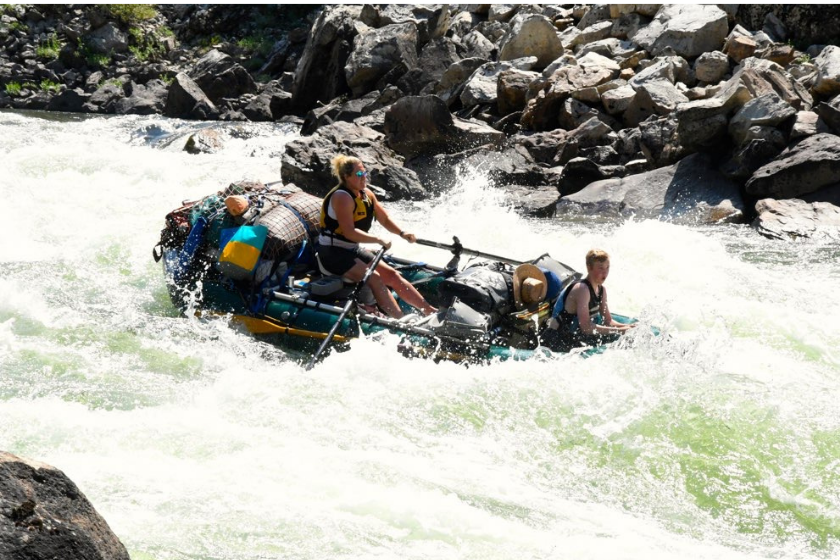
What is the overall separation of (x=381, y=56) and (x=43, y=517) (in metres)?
17.3

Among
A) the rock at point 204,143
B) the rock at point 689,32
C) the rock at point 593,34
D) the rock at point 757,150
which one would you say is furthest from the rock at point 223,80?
the rock at point 757,150

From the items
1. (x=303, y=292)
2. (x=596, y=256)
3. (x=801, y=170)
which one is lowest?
(x=303, y=292)

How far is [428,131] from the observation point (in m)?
14.9

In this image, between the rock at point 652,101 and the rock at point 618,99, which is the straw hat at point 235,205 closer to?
the rock at point 652,101

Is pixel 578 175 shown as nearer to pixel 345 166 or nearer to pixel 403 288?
pixel 403 288

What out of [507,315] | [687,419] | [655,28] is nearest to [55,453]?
[507,315]

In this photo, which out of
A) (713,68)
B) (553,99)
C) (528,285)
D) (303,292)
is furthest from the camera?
(553,99)

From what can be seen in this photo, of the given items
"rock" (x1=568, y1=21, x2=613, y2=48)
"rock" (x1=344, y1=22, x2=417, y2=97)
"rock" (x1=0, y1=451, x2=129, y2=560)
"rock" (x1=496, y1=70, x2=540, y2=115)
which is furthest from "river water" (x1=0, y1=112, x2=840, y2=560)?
"rock" (x1=344, y1=22, x2=417, y2=97)

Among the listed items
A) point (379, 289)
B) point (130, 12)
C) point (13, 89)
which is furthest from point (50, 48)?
point (379, 289)

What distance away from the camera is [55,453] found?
212 inches

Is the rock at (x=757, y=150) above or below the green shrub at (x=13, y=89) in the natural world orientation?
above

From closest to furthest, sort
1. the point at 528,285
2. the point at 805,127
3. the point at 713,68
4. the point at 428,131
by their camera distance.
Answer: the point at 528,285 → the point at 805,127 → the point at 428,131 → the point at 713,68

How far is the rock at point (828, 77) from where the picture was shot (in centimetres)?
1360

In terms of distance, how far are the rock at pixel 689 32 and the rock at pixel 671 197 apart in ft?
13.0
